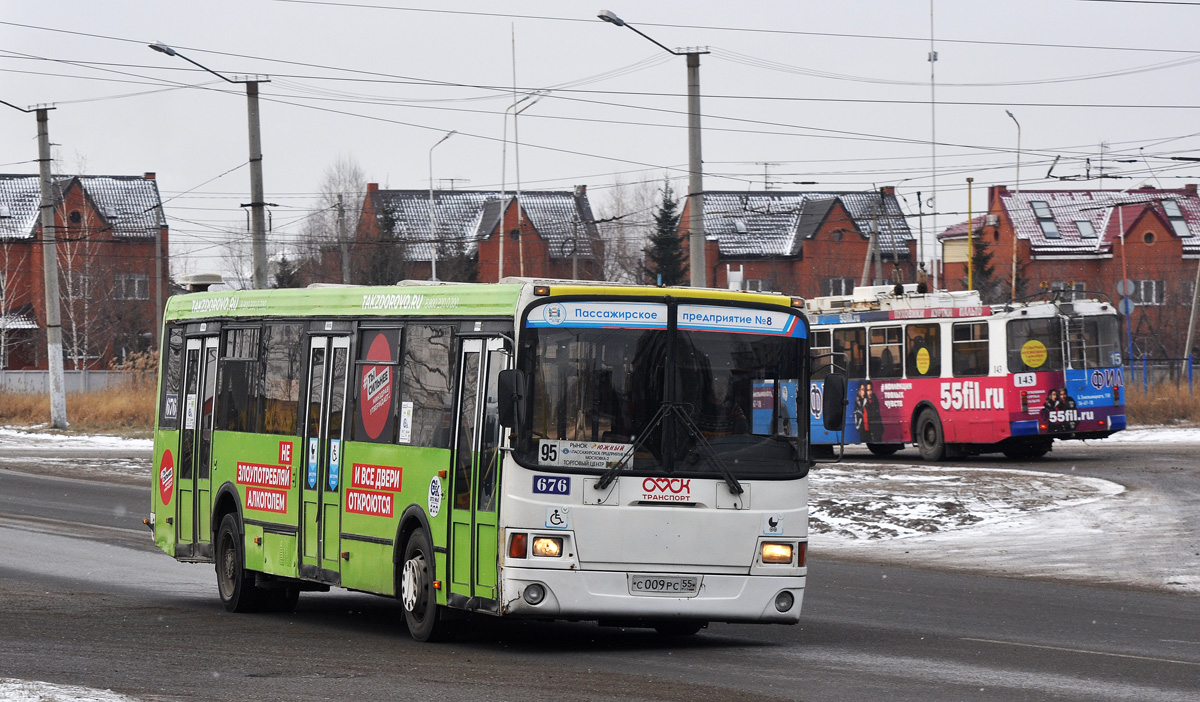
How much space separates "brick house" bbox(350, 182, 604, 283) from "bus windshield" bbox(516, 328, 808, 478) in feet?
244

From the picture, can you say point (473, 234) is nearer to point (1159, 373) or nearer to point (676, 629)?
point (1159, 373)

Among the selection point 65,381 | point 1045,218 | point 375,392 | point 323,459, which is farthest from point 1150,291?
point 375,392

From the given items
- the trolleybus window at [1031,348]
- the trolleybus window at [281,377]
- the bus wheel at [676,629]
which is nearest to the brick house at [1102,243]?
the trolleybus window at [1031,348]

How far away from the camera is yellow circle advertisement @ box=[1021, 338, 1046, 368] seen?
1182 inches

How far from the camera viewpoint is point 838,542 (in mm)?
21016

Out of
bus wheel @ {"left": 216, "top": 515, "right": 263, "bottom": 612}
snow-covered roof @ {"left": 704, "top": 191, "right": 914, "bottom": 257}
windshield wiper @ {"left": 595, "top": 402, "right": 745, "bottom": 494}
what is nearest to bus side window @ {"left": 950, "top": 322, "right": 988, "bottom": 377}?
bus wheel @ {"left": 216, "top": 515, "right": 263, "bottom": 612}

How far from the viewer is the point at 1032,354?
30016 mm

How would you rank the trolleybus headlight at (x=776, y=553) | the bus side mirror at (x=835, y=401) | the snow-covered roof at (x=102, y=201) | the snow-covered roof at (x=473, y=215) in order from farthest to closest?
the snow-covered roof at (x=473, y=215), the snow-covered roof at (x=102, y=201), the bus side mirror at (x=835, y=401), the trolleybus headlight at (x=776, y=553)

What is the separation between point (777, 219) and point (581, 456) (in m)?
80.5

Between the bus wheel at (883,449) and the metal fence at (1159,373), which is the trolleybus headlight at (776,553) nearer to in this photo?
the bus wheel at (883,449)

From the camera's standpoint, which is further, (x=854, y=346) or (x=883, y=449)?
(x=883, y=449)

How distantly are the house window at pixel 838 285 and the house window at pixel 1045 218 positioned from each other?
1040 cm

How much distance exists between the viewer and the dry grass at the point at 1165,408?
41.4m

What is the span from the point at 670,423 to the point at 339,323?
11.3 ft
